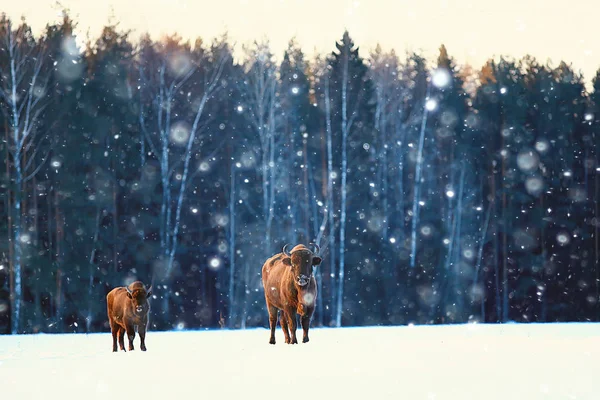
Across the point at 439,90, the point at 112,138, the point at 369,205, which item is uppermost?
the point at 439,90

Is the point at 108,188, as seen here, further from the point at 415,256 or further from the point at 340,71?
the point at 415,256

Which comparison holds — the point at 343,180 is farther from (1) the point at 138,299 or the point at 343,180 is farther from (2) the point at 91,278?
(1) the point at 138,299

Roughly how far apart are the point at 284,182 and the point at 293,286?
817 inches

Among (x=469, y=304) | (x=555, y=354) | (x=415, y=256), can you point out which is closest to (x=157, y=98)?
(x=415, y=256)

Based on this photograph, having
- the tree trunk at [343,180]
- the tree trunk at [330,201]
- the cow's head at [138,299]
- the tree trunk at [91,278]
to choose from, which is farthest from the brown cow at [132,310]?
the tree trunk at [330,201]

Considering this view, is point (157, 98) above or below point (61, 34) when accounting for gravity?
below

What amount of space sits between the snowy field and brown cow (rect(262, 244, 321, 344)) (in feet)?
1.57

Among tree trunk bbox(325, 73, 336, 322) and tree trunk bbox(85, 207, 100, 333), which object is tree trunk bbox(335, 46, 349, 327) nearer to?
tree trunk bbox(325, 73, 336, 322)

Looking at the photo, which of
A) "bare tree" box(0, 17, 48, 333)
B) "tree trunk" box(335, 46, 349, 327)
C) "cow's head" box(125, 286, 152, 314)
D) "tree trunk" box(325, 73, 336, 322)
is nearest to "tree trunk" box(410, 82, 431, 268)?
"tree trunk" box(335, 46, 349, 327)

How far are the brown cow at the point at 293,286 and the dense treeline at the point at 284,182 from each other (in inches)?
534

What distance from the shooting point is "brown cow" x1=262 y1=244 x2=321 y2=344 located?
42.7 feet

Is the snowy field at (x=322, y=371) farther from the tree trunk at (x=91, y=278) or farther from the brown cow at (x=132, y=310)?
the tree trunk at (x=91, y=278)

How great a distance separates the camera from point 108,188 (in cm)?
2970

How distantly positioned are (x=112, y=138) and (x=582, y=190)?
18.3 metres
